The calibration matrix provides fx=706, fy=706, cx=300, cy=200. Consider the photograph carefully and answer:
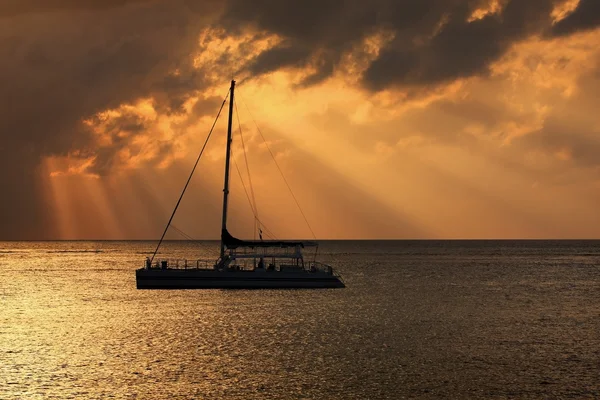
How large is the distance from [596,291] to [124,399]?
71.6m

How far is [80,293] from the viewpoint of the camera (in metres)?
83.2

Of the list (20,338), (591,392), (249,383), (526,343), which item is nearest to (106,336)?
(20,338)

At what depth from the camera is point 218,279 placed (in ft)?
238

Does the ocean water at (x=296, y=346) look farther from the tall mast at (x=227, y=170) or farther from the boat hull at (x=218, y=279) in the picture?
the tall mast at (x=227, y=170)

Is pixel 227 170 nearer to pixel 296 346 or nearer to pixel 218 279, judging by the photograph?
pixel 218 279

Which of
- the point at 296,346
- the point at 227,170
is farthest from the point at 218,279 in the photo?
the point at 296,346

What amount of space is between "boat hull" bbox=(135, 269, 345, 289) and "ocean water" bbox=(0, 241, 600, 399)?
4.15 feet

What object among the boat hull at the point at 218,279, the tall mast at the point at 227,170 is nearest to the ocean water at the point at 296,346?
the boat hull at the point at 218,279

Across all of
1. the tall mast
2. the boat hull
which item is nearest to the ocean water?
the boat hull

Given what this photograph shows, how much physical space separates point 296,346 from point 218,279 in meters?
30.1

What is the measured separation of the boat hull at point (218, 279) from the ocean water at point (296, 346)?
1264 mm

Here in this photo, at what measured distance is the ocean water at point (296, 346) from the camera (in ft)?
107

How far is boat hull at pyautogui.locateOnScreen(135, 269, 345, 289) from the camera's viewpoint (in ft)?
237

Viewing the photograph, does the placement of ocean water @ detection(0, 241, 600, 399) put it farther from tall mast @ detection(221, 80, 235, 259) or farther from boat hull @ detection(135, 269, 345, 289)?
tall mast @ detection(221, 80, 235, 259)
